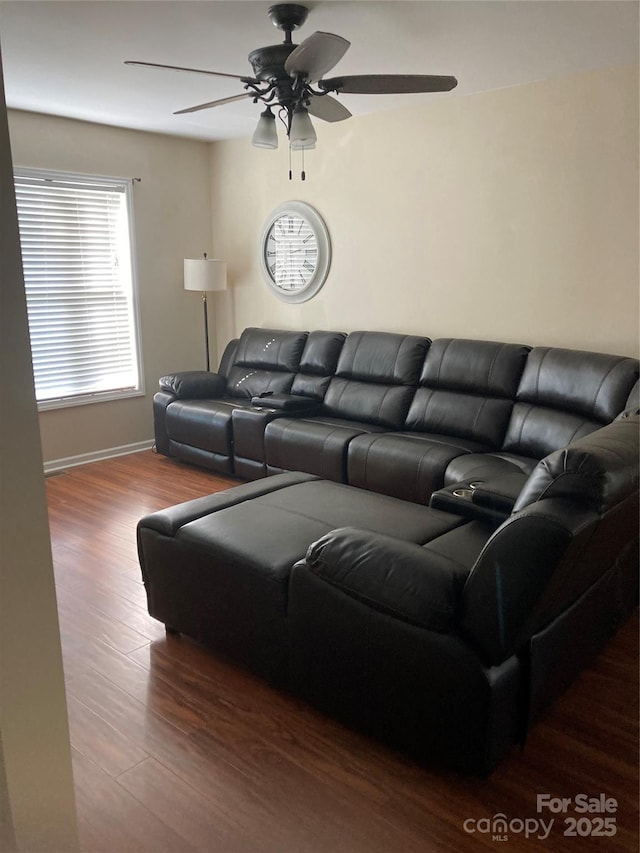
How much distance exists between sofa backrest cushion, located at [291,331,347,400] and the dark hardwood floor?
237 centimetres

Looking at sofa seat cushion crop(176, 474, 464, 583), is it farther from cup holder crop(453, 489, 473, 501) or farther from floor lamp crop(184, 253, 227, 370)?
floor lamp crop(184, 253, 227, 370)

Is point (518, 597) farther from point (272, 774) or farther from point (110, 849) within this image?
point (110, 849)

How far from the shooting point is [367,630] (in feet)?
6.44

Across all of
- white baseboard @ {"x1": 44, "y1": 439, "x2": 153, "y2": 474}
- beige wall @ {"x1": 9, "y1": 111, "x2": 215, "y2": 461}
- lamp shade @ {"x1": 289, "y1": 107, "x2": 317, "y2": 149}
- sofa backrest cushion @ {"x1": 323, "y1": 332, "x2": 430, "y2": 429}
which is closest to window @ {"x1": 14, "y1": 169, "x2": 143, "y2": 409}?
beige wall @ {"x1": 9, "y1": 111, "x2": 215, "y2": 461}

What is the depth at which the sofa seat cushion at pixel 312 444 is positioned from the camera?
3988 millimetres

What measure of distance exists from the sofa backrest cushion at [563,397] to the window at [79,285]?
3.14 meters

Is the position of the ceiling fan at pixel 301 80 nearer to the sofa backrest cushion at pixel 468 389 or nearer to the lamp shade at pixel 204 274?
the sofa backrest cushion at pixel 468 389

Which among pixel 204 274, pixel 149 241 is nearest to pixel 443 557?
pixel 204 274

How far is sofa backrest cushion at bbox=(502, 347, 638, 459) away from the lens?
3.37 meters

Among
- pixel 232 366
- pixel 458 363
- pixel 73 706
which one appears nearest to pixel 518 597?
pixel 73 706

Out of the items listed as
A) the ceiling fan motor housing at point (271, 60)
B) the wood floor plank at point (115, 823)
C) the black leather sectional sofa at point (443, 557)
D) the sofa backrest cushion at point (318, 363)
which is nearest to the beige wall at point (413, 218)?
the sofa backrest cushion at point (318, 363)

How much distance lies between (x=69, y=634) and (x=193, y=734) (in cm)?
86

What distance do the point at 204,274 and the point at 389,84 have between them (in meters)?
2.83

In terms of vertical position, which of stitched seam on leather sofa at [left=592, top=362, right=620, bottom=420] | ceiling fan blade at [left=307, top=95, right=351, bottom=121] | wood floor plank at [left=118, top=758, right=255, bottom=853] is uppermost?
ceiling fan blade at [left=307, top=95, right=351, bottom=121]
